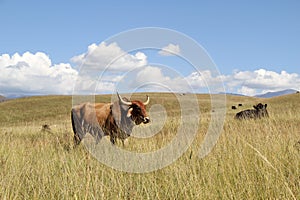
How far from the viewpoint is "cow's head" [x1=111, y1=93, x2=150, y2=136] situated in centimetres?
1023

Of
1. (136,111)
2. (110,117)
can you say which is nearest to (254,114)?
(136,111)

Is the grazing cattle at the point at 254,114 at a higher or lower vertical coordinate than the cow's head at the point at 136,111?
lower

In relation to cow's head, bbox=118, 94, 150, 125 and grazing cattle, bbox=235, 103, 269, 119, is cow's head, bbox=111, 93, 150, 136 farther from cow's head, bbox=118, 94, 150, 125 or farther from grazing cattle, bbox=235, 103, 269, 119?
grazing cattle, bbox=235, 103, 269, 119

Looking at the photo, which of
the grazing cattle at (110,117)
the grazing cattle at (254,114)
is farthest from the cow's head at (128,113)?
the grazing cattle at (254,114)

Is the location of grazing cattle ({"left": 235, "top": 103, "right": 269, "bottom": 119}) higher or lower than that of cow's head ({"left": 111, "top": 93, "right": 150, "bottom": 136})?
lower

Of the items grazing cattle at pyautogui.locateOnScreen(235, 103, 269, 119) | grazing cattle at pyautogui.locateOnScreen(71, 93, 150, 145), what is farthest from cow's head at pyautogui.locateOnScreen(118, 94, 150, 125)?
grazing cattle at pyautogui.locateOnScreen(235, 103, 269, 119)

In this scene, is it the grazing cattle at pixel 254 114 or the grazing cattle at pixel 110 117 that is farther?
the grazing cattle at pixel 254 114

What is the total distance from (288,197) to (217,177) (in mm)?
1101

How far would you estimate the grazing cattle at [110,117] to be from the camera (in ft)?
33.6

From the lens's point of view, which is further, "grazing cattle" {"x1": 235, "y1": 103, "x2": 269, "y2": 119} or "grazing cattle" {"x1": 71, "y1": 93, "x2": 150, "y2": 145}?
"grazing cattle" {"x1": 235, "y1": 103, "x2": 269, "y2": 119}

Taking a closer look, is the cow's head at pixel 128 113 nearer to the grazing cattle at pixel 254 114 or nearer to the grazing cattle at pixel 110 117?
the grazing cattle at pixel 110 117

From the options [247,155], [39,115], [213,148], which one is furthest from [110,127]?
[39,115]

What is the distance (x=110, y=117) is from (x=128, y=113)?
0.76m

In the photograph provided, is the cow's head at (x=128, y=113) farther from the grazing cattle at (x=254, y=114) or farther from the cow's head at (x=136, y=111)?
the grazing cattle at (x=254, y=114)
